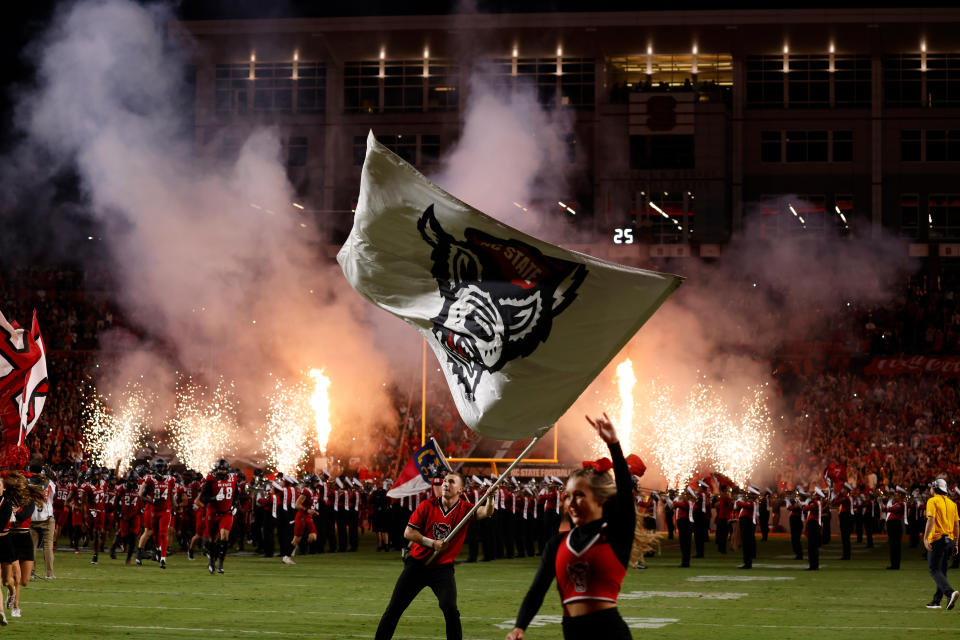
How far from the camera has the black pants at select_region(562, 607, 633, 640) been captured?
17.1 ft

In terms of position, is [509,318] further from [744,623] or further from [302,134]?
[302,134]

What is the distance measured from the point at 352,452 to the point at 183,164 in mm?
8800

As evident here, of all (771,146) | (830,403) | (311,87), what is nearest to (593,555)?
(830,403)

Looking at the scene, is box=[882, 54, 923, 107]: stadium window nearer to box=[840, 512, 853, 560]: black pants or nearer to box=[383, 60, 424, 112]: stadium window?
box=[383, 60, 424, 112]: stadium window

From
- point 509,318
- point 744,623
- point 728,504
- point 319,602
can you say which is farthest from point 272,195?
point 509,318

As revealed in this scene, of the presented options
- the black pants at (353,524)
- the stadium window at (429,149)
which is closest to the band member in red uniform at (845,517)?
the black pants at (353,524)

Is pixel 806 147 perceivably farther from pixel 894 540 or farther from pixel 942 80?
pixel 894 540

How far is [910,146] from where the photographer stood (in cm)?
4350

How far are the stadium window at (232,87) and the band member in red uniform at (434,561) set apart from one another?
3726 centimetres

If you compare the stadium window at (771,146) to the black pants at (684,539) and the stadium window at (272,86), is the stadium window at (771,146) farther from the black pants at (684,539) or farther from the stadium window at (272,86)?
the black pants at (684,539)

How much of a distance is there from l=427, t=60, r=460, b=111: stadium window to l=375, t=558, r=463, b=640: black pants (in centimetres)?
3640

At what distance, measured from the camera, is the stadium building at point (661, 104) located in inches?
1668

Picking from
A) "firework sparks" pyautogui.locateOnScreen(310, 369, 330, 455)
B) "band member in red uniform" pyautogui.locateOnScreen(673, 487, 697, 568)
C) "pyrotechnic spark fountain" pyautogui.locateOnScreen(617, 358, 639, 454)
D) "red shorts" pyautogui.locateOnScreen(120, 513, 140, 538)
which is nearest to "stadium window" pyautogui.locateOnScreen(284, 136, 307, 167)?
"firework sparks" pyautogui.locateOnScreen(310, 369, 330, 455)

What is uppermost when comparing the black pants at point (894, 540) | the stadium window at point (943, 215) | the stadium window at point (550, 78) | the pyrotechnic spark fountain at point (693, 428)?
the stadium window at point (550, 78)
